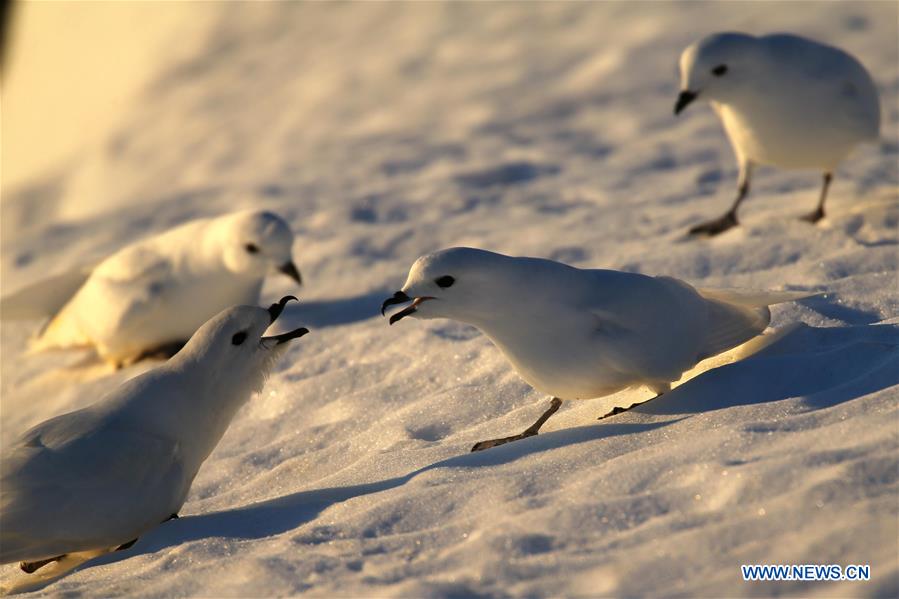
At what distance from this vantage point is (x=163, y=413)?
13.0 ft

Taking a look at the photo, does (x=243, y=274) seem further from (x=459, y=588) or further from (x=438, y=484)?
(x=459, y=588)

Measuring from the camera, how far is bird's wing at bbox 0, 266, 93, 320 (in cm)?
657

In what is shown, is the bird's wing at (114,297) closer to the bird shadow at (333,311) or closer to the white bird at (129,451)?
the bird shadow at (333,311)

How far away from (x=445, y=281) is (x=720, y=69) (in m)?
2.84

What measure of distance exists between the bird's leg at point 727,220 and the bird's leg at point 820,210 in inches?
13.5

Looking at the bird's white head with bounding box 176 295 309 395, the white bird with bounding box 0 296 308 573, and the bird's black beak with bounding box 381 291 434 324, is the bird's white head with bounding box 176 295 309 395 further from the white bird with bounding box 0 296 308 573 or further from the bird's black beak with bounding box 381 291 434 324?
the bird's black beak with bounding box 381 291 434 324

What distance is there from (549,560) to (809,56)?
4015mm

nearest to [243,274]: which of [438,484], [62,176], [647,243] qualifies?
[647,243]

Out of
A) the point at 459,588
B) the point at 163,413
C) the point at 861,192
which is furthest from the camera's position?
the point at 861,192

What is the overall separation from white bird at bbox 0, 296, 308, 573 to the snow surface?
5.5 inches

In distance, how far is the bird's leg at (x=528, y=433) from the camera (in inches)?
153

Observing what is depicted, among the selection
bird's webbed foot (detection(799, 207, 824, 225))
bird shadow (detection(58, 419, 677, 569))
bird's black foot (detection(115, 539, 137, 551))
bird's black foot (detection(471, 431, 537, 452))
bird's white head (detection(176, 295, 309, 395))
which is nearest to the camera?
bird shadow (detection(58, 419, 677, 569))

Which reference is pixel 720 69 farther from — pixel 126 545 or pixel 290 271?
pixel 126 545

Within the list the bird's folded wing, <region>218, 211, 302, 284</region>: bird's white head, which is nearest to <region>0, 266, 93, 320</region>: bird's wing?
<region>218, 211, 302, 284</region>: bird's white head
